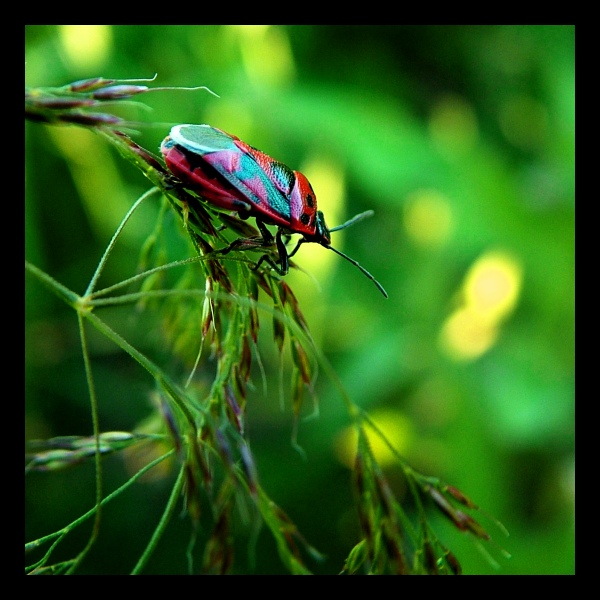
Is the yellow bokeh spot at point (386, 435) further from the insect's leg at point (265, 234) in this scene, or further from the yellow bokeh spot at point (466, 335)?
the insect's leg at point (265, 234)

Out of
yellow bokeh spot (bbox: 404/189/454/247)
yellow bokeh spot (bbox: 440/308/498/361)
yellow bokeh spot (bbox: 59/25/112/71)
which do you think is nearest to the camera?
yellow bokeh spot (bbox: 59/25/112/71)

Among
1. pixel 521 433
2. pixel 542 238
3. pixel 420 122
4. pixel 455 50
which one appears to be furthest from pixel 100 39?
pixel 521 433

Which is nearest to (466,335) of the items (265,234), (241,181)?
(265,234)

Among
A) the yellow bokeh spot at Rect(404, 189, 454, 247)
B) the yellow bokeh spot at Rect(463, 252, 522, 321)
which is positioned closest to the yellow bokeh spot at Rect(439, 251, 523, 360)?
the yellow bokeh spot at Rect(463, 252, 522, 321)

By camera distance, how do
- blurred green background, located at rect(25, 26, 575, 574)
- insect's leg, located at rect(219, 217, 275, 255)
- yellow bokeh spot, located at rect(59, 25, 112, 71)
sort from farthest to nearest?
yellow bokeh spot, located at rect(59, 25, 112, 71) < blurred green background, located at rect(25, 26, 575, 574) < insect's leg, located at rect(219, 217, 275, 255)

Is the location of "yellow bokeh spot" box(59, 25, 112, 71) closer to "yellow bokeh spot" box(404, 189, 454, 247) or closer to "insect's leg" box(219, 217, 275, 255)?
"yellow bokeh spot" box(404, 189, 454, 247)

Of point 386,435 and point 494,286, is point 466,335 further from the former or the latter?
point 386,435
